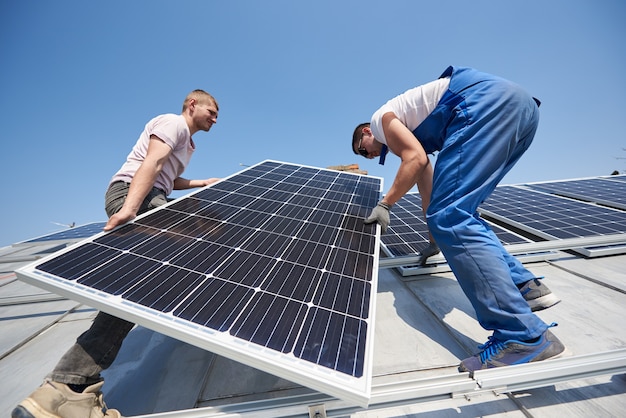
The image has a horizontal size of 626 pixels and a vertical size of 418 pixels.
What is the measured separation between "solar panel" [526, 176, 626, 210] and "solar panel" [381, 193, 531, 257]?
4.83 meters

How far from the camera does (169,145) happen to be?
281cm

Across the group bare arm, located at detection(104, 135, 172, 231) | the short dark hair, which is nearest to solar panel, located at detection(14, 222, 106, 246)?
bare arm, located at detection(104, 135, 172, 231)

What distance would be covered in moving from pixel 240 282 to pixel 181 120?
7.65 ft

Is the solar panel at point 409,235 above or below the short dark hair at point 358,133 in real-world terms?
below

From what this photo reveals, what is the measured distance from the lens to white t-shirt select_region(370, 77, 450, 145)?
2855mm

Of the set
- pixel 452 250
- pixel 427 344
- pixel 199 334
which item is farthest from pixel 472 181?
pixel 199 334

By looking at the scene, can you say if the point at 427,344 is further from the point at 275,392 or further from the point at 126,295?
the point at 126,295

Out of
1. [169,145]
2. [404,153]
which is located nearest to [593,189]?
[404,153]

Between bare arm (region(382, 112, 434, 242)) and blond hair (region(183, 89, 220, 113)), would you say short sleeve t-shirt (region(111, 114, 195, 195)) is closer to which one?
blond hair (region(183, 89, 220, 113))

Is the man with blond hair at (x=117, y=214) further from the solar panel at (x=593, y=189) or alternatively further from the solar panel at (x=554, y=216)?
the solar panel at (x=593, y=189)

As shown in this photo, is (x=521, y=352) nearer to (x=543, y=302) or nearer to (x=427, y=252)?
(x=543, y=302)

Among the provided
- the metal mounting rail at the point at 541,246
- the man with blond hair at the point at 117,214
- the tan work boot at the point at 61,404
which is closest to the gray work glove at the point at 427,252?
the metal mounting rail at the point at 541,246

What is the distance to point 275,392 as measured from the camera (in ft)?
7.09

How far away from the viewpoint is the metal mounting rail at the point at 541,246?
397cm
